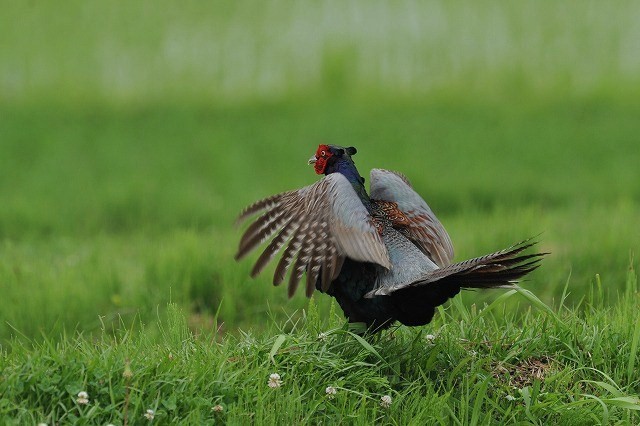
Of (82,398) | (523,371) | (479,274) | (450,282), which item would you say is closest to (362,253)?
(450,282)

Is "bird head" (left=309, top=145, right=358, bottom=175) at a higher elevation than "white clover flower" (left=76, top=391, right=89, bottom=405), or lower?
higher

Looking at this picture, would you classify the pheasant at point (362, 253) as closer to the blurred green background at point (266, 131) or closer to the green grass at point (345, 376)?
the green grass at point (345, 376)

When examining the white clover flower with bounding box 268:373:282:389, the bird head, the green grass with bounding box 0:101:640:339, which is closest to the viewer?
the white clover flower with bounding box 268:373:282:389

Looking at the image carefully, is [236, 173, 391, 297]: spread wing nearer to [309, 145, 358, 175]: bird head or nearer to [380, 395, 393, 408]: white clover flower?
[309, 145, 358, 175]: bird head

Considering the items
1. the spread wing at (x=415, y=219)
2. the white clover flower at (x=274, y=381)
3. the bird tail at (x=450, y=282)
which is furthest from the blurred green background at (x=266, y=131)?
the white clover flower at (x=274, y=381)

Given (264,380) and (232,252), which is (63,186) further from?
(264,380)

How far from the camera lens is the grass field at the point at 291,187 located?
4805 mm

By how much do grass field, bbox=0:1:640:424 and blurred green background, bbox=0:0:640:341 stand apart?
0.10 feet

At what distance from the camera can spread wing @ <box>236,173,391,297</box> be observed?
506 cm

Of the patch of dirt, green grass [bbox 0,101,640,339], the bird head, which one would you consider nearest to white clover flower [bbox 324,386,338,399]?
the patch of dirt

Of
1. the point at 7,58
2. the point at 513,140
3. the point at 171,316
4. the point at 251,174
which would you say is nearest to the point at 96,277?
the point at 171,316

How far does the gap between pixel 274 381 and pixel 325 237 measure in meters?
0.80

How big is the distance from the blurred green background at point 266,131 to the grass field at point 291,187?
0.03 metres

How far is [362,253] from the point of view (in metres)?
5.01
